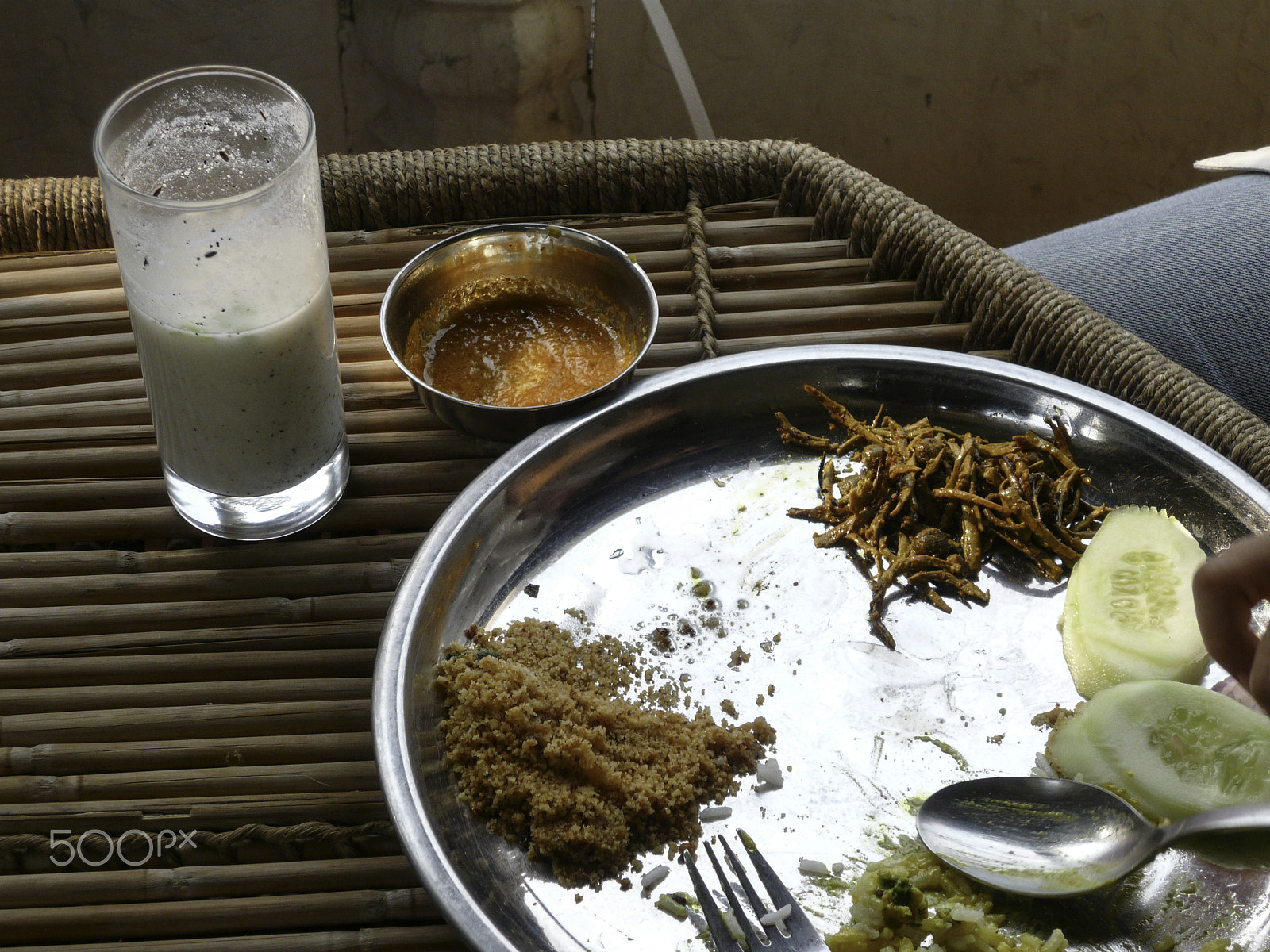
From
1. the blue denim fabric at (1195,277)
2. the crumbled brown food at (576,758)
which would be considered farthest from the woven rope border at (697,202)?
the crumbled brown food at (576,758)

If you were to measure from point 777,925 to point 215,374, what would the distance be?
764mm

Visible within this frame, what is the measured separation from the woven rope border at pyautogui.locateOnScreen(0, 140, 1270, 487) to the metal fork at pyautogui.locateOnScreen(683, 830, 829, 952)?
73 centimetres

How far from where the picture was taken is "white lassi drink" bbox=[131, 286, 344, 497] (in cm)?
112

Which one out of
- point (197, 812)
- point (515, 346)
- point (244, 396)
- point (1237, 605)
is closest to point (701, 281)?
point (515, 346)

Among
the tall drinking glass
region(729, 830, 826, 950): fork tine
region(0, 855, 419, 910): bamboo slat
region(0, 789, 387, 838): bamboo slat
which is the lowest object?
region(0, 855, 419, 910): bamboo slat

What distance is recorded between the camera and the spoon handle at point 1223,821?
97 centimetres

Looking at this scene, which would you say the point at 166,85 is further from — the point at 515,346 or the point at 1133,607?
the point at 1133,607

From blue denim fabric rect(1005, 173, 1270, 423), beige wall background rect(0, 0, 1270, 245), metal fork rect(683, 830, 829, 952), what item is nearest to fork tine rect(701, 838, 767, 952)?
metal fork rect(683, 830, 829, 952)

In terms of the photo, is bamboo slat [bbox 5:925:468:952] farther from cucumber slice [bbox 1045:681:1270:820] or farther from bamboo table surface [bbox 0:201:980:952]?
cucumber slice [bbox 1045:681:1270:820]

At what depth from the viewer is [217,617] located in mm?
1287

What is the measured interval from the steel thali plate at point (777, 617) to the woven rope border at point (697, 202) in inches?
5.6

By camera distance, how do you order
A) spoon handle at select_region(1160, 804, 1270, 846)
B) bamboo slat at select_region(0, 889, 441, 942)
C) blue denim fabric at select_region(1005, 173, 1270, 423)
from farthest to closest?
1. blue denim fabric at select_region(1005, 173, 1270, 423)
2. bamboo slat at select_region(0, 889, 441, 942)
3. spoon handle at select_region(1160, 804, 1270, 846)

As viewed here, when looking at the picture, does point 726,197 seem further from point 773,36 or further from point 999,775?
point 773,36

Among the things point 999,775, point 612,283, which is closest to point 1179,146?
point 612,283
